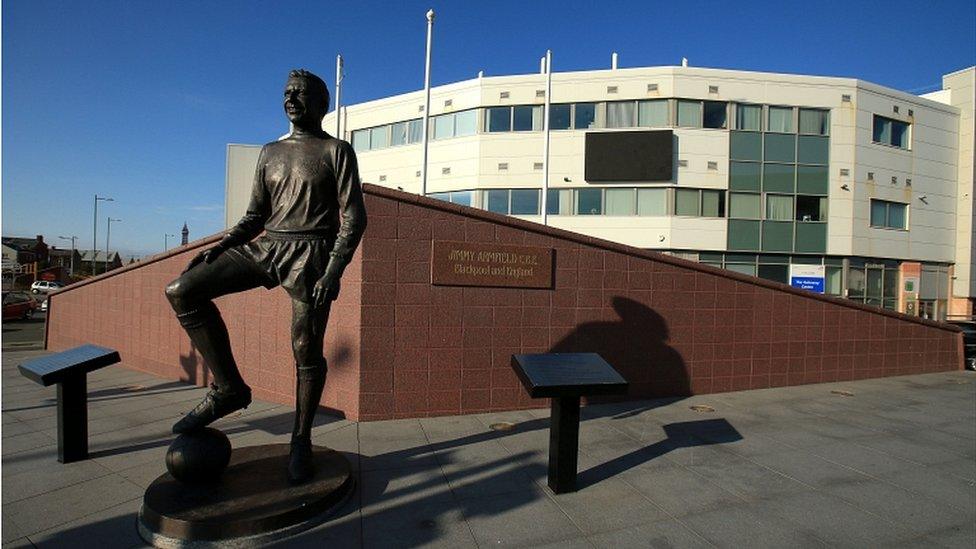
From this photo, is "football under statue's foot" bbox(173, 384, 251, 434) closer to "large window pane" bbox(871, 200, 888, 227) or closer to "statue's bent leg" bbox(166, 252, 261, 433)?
"statue's bent leg" bbox(166, 252, 261, 433)

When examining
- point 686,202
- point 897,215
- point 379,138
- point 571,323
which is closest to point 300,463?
point 571,323

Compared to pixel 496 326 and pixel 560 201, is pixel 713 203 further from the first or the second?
pixel 496 326

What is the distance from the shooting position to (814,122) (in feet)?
84.7

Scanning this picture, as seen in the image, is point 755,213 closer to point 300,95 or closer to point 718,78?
point 718,78

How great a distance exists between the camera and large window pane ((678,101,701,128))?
2544 centimetres

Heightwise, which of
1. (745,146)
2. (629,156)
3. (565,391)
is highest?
(745,146)

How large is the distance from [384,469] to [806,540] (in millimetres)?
3401

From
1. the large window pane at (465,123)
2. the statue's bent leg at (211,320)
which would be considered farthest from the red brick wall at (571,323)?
the large window pane at (465,123)

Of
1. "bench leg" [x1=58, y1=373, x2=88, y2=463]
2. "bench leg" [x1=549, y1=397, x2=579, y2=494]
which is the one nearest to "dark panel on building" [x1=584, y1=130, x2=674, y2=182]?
"bench leg" [x1=549, y1=397, x2=579, y2=494]

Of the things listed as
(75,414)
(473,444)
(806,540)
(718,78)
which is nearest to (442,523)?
(473,444)

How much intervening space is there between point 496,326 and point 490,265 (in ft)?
2.71

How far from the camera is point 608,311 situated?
738 cm

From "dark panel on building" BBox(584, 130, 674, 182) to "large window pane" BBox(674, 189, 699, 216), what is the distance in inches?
47.1

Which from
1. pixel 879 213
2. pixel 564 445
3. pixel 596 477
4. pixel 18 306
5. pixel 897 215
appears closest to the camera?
pixel 564 445
